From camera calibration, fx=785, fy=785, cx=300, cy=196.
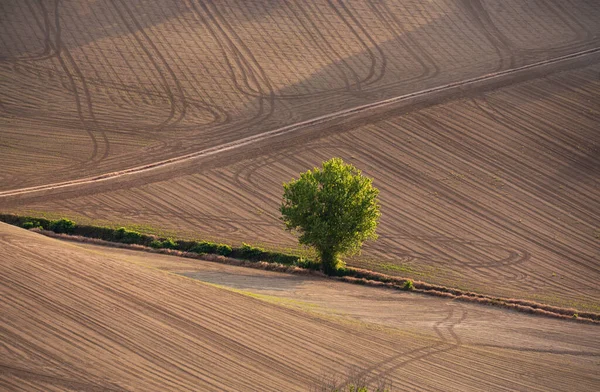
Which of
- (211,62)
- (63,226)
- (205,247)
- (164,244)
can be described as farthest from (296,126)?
(63,226)

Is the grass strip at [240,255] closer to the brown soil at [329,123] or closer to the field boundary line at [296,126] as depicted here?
the brown soil at [329,123]

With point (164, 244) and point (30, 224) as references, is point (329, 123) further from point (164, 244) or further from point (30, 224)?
point (30, 224)

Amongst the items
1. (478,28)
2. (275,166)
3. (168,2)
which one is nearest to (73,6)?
(168,2)

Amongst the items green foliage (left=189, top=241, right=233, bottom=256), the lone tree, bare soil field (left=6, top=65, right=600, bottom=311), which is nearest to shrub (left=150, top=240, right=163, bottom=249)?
green foliage (left=189, top=241, right=233, bottom=256)

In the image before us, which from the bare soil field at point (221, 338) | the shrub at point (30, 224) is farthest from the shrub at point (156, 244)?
the shrub at point (30, 224)

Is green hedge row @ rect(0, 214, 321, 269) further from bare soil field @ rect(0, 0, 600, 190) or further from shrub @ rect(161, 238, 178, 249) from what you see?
bare soil field @ rect(0, 0, 600, 190)
